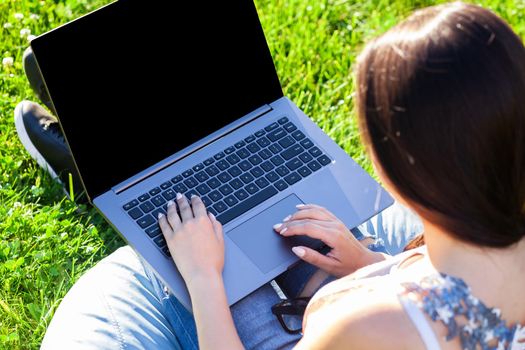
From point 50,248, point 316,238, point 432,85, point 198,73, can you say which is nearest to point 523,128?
point 432,85

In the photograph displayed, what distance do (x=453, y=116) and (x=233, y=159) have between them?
937 mm

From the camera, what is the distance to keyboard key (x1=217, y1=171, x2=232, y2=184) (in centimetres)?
201

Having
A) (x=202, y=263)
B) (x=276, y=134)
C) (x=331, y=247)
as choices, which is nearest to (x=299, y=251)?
(x=331, y=247)

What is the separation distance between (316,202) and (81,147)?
1.97 ft

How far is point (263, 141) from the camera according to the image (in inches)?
82.7

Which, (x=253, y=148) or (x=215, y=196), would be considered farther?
(x=253, y=148)

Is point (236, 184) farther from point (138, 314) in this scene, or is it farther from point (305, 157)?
point (138, 314)

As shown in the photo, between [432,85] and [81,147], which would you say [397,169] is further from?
[81,147]

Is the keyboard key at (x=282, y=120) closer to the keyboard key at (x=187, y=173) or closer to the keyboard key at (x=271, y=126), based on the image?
the keyboard key at (x=271, y=126)

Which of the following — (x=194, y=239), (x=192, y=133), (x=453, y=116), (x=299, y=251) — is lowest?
(x=299, y=251)

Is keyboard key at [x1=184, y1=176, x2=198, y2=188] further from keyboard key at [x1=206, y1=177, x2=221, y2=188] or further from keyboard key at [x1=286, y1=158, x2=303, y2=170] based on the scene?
keyboard key at [x1=286, y1=158, x2=303, y2=170]

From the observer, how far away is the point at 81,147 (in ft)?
6.09

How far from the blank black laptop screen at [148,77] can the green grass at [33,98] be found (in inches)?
3.3

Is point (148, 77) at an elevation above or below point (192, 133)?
above
